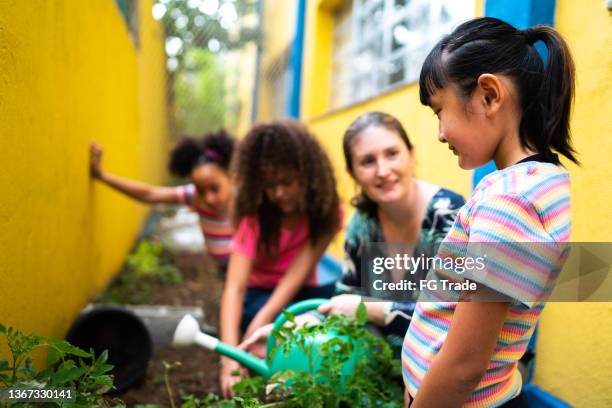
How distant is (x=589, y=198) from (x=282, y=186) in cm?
130

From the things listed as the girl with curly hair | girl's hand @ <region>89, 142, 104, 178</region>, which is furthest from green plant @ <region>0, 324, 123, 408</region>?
girl's hand @ <region>89, 142, 104, 178</region>

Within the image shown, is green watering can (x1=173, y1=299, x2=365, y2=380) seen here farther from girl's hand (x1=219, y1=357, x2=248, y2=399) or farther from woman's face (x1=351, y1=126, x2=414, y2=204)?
woman's face (x1=351, y1=126, x2=414, y2=204)

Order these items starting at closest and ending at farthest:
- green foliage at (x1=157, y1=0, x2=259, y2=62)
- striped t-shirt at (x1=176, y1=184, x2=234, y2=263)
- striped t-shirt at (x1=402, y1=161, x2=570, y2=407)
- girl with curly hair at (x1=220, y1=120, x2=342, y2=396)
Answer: striped t-shirt at (x1=402, y1=161, x2=570, y2=407)
girl with curly hair at (x1=220, y1=120, x2=342, y2=396)
striped t-shirt at (x1=176, y1=184, x2=234, y2=263)
green foliage at (x1=157, y1=0, x2=259, y2=62)

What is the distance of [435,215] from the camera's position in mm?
1824

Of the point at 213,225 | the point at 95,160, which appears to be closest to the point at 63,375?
the point at 95,160

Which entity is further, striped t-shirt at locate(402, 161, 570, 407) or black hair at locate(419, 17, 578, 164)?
black hair at locate(419, 17, 578, 164)

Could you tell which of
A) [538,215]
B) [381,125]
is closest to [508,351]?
[538,215]

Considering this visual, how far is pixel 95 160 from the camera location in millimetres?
2682

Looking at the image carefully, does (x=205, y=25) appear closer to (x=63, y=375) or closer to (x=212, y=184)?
(x=212, y=184)

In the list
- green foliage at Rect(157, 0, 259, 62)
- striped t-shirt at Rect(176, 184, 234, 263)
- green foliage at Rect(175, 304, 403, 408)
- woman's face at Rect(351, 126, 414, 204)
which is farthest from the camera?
green foliage at Rect(157, 0, 259, 62)

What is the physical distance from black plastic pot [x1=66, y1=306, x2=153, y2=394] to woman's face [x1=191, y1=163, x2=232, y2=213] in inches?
54.6

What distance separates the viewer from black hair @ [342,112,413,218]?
198 cm

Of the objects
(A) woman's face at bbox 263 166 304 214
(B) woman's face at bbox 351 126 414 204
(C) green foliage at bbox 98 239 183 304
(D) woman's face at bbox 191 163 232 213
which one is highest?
(B) woman's face at bbox 351 126 414 204

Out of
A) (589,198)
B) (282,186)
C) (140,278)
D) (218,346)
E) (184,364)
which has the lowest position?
(140,278)
